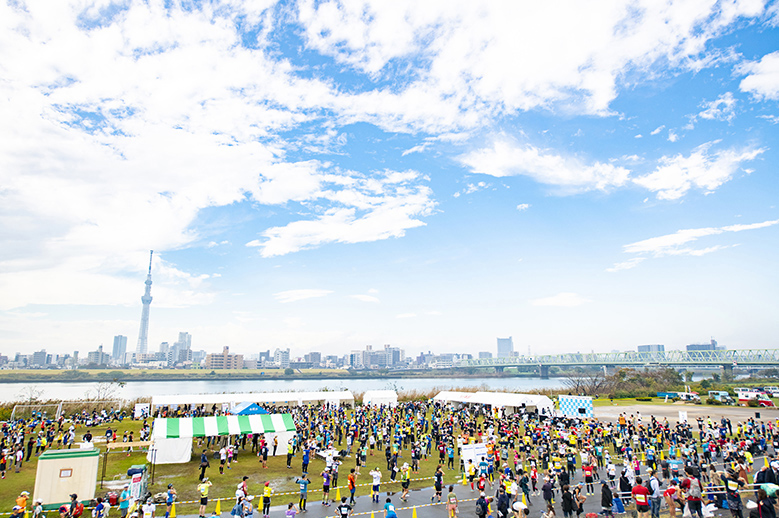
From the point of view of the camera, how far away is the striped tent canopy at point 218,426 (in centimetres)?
2345

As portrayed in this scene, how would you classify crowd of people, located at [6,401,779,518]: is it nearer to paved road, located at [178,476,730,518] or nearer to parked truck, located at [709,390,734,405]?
paved road, located at [178,476,730,518]

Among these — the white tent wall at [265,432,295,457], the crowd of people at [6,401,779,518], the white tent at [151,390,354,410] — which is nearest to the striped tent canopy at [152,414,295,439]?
the white tent wall at [265,432,295,457]

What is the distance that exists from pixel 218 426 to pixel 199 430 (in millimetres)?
1064

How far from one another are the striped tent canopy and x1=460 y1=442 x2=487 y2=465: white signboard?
1073 cm

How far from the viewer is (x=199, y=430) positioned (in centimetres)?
2406

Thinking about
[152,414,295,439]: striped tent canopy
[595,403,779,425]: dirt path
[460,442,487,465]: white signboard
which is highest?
[152,414,295,439]: striped tent canopy

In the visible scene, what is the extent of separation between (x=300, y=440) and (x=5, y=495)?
14378 mm

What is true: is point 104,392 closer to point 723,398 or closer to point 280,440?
point 280,440

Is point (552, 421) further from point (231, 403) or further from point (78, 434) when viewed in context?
point (78, 434)

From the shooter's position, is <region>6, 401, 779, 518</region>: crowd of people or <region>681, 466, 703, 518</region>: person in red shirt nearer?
<region>681, 466, 703, 518</region>: person in red shirt

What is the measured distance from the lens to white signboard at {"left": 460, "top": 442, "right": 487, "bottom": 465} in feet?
65.4

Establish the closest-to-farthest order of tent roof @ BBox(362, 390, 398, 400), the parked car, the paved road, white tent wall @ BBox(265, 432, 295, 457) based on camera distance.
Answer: the paved road, white tent wall @ BBox(265, 432, 295, 457), tent roof @ BBox(362, 390, 398, 400), the parked car

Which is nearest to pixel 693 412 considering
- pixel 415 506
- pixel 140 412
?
pixel 415 506

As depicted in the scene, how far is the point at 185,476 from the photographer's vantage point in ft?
69.1
